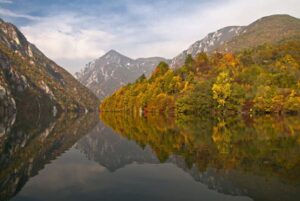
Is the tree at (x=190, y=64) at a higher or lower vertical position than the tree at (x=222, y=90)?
higher

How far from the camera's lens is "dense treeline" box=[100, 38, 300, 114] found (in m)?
140

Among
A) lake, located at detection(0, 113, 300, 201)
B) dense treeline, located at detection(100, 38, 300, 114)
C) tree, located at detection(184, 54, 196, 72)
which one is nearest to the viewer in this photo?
lake, located at detection(0, 113, 300, 201)

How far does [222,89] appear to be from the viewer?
139 meters

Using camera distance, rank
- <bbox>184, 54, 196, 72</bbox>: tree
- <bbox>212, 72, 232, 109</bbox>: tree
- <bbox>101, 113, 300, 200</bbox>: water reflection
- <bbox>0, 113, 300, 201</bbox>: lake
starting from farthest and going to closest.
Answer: <bbox>184, 54, 196, 72</bbox>: tree, <bbox>212, 72, 232, 109</bbox>: tree, <bbox>101, 113, 300, 200</bbox>: water reflection, <bbox>0, 113, 300, 201</bbox>: lake

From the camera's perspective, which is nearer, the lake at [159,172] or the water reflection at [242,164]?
the lake at [159,172]

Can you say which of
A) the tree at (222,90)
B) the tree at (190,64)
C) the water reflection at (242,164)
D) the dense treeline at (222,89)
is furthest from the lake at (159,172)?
the tree at (190,64)

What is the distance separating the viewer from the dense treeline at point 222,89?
139500mm

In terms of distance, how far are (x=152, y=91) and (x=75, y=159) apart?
140 metres

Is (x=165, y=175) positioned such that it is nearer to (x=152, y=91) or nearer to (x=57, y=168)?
(x=57, y=168)

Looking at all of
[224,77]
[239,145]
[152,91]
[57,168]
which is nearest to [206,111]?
[224,77]

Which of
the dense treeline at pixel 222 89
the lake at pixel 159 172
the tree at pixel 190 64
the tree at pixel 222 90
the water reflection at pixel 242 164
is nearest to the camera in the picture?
the lake at pixel 159 172

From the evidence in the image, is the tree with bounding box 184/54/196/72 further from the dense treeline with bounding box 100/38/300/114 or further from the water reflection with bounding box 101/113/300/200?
the water reflection with bounding box 101/113/300/200

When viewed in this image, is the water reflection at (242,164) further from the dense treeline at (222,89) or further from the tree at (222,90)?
the dense treeline at (222,89)

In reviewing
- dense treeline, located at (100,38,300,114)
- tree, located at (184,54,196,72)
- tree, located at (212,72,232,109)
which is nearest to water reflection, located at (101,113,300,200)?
tree, located at (212,72,232,109)
